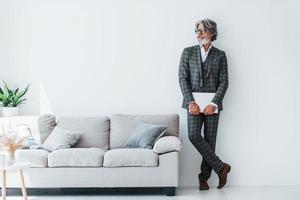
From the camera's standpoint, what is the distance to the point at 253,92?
6105 millimetres

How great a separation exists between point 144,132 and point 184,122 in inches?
28.6

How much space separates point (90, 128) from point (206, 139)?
4.39 ft

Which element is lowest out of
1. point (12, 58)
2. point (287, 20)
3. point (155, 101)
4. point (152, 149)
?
point (152, 149)

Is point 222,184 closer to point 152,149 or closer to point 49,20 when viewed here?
point 152,149

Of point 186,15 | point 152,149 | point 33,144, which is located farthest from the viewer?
point 186,15

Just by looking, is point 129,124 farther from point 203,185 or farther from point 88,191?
point 203,185

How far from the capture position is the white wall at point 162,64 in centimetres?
609

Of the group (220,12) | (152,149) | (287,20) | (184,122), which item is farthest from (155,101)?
(287,20)

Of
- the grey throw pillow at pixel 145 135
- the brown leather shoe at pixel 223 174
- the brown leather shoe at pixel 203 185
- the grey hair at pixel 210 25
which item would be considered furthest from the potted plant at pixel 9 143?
the grey hair at pixel 210 25

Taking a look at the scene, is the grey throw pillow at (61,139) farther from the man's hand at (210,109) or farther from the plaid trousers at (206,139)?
the man's hand at (210,109)

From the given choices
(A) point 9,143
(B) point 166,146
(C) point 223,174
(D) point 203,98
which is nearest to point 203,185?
(C) point 223,174

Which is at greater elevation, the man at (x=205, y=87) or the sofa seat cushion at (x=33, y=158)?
the man at (x=205, y=87)

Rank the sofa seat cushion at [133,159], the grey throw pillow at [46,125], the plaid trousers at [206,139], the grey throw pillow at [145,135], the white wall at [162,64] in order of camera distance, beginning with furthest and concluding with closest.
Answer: the white wall at [162,64], the grey throw pillow at [46,125], the plaid trousers at [206,139], the grey throw pillow at [145,135], the sofa seat cushion at [133,159]

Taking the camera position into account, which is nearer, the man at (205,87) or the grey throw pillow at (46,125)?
the man at (205,87)
